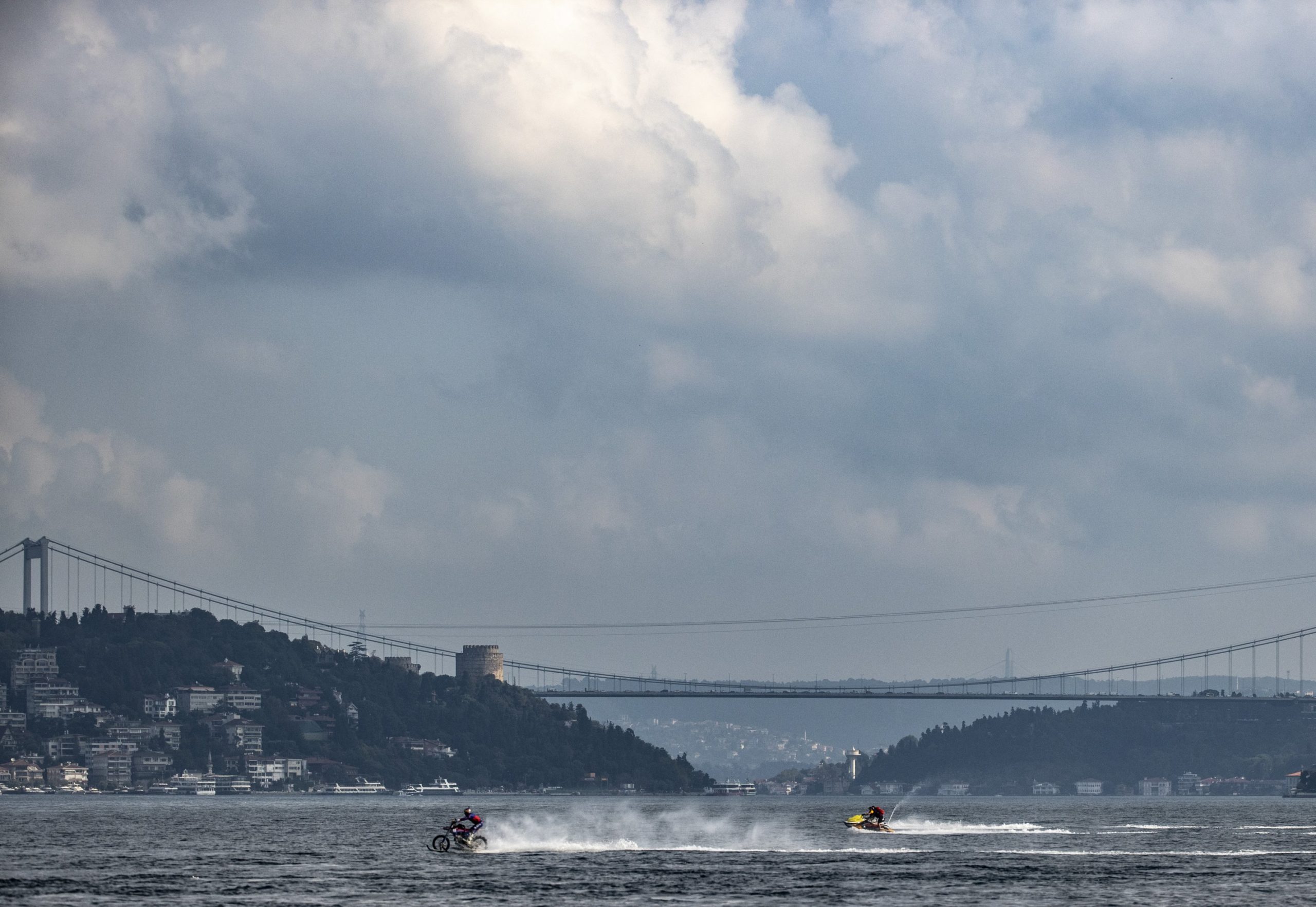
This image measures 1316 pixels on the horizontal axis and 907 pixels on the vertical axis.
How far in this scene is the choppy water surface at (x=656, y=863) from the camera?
7131 centimetres

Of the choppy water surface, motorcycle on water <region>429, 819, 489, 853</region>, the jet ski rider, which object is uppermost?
the jet ski rider

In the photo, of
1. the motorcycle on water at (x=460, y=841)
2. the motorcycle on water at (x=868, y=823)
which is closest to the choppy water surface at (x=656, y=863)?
the motorcycle on water at (x=460, y=841)

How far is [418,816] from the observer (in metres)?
166

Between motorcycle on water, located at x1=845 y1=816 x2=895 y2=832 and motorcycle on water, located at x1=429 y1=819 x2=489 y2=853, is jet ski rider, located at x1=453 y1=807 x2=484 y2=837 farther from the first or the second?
motorcycle on water, located at x1=845 y1=816 x2=895 y2=832

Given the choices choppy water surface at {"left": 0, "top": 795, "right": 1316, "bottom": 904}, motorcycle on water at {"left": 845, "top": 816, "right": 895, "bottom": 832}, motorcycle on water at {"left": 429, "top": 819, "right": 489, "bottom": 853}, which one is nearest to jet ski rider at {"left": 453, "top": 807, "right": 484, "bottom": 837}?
motorcycle on water at {"left": 429, "top": 819, "right": 489, "bottom": 853}

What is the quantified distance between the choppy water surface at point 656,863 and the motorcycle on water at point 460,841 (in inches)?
28.4

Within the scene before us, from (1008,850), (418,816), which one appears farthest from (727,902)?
(418,816)

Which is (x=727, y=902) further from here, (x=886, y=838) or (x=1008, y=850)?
(x=886, y=838)

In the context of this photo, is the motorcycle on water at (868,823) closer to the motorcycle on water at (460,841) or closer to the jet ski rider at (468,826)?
the motorcycle on water at (460,841)

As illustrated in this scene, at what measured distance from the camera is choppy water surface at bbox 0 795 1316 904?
71312 mm

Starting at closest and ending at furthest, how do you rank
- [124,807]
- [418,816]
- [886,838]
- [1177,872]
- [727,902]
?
[727,902], [1177,872], [886,838], [418,816], [124,807]

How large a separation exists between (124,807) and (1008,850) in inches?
4537

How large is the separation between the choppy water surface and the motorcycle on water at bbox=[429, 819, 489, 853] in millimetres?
722

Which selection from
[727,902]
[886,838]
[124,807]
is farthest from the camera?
[124,807]
